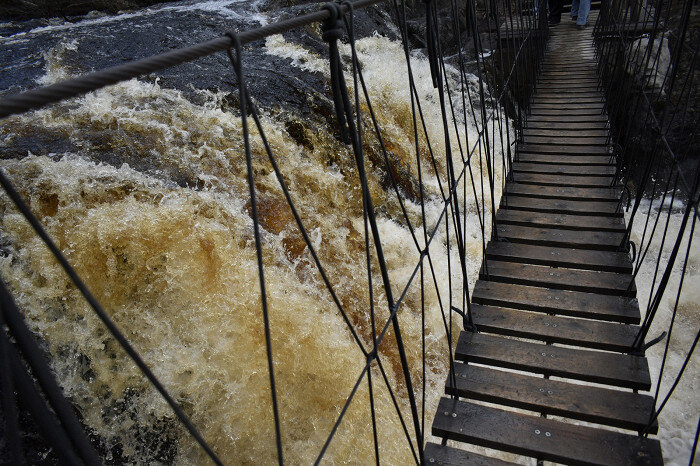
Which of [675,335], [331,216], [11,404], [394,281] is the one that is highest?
[11,404]

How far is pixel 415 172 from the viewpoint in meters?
5.50

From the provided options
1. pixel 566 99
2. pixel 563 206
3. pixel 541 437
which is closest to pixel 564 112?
pixel 566 99

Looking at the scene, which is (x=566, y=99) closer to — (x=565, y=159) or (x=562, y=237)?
(x=565, y=159)

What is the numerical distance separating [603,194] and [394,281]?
1769 millimetres

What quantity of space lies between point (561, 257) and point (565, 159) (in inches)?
50.0

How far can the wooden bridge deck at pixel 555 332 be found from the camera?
1922 millimetres

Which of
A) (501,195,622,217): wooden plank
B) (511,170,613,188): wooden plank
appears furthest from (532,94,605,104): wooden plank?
(501,195,622,217): wooden plank

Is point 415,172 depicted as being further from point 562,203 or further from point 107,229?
point 107,229

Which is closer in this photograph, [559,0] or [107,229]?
[107,229]

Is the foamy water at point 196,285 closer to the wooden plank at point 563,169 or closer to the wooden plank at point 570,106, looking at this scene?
the wooden plank at point 563,169

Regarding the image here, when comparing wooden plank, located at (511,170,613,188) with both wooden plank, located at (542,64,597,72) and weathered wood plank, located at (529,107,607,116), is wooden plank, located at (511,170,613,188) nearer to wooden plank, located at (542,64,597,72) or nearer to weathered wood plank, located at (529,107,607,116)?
weathered wood plank, located at (529,107,607,116)

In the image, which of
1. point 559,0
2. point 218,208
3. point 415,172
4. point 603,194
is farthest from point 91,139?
point 559,0

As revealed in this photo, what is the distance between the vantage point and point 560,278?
257 centimetres

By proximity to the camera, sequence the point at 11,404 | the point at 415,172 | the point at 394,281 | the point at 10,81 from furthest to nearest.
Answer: the point at 415,172, the point at 10,81, the point at 394,281, the point at 11,404
